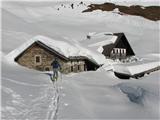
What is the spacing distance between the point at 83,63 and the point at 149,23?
50783 mm

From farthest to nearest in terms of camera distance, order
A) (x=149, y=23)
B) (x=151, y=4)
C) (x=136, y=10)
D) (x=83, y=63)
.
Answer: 1. (x=151, y=4)
2. (x=136, y=10)
3. (x=149, y=23)
4. (x=83, y=63)

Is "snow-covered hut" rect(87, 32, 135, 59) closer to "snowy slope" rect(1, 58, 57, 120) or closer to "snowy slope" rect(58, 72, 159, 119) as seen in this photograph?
"snowy slope" rect(58, 72, 159, 119)

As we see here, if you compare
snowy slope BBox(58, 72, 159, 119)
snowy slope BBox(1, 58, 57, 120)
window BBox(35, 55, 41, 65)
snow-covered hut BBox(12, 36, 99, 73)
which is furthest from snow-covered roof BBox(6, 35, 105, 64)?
snowy slope BBox(58, 72, 159, 119)

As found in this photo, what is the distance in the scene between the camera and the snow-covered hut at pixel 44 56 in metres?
38.8

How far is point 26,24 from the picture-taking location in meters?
77.0

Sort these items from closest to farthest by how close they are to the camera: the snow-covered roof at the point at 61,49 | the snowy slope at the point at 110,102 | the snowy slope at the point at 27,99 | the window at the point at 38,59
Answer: the snowy slope at the point at 27,99 → the snowy slope at the point at 110,102 → the snow-covered roof at the point at 61,49 → the window at the point at 38,59

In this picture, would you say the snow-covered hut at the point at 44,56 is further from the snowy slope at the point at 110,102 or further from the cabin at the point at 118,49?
the snowy slope at the point at 110,102

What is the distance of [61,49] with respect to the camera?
40.8 metres

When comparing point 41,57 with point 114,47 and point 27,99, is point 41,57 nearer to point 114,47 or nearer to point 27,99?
point 114,47

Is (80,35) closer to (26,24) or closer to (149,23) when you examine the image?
(26,24)

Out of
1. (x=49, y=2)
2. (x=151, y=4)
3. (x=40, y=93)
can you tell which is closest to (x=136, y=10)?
(x=151, y=4)

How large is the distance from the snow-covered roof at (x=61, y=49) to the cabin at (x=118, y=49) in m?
6.40

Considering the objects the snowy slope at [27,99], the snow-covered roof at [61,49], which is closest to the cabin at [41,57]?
the snow-covered roof at [61,49]

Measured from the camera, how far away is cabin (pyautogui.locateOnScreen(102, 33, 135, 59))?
5053 centimetres
